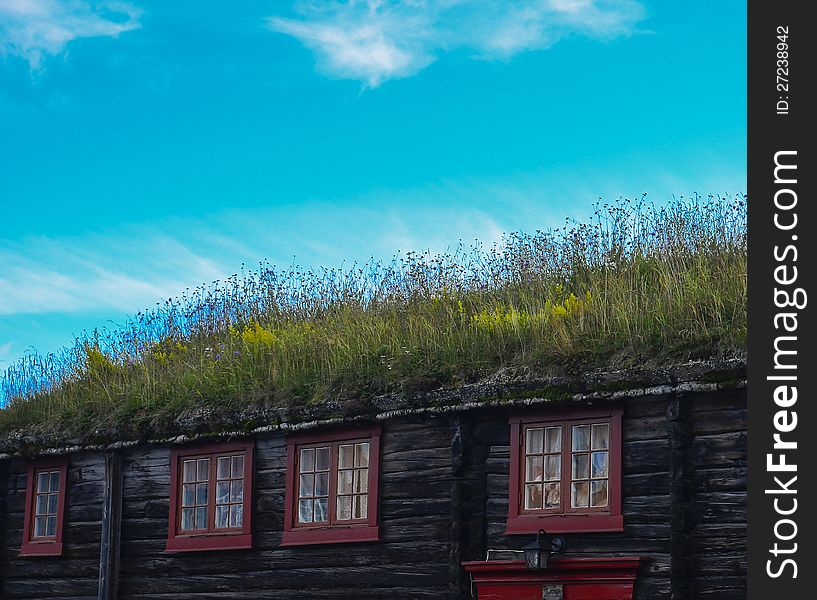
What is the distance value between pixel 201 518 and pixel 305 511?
191cm

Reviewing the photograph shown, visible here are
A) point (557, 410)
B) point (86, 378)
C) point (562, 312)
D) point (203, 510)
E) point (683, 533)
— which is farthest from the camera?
point (86, 378)

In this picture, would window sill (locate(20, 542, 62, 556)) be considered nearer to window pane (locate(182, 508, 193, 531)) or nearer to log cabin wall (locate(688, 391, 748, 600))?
window pane (locate(182, 508, 193, 531))

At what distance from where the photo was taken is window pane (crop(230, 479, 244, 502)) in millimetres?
15867

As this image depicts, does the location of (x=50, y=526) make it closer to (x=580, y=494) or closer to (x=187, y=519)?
(x=187, y=519)

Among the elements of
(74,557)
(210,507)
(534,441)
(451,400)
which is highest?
(451,400)

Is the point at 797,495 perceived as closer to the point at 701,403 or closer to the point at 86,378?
the point at 701,403

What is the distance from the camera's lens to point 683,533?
39.9 ft

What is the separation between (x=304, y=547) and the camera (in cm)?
1509

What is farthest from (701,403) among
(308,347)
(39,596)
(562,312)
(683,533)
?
(39,596)

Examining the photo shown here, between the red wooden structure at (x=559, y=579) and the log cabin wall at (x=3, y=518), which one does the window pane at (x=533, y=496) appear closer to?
the red wooden structure at (x=559, y=579)

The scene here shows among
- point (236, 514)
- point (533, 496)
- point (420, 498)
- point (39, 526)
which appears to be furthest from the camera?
point (39, 526)

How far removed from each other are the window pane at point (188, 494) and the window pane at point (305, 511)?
194 cm

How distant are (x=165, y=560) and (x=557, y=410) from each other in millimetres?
6430

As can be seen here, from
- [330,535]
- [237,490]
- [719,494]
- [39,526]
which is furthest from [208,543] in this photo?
[719,494]
